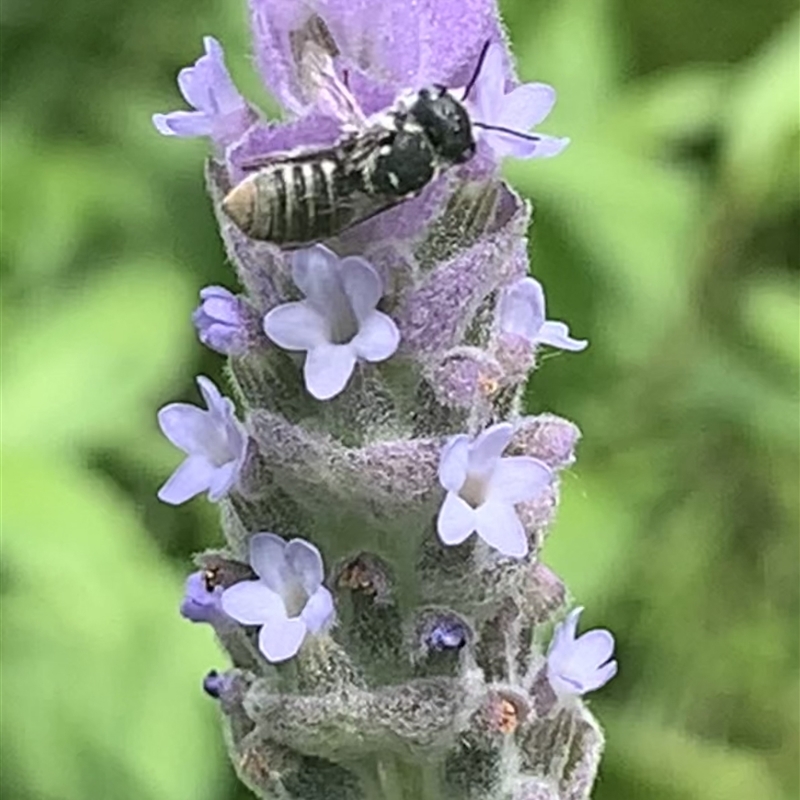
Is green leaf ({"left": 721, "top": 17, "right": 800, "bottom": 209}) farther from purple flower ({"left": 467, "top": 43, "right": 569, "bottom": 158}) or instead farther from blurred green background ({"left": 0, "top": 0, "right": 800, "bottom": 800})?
purple flower ({"left": 467, "top": 43, "right": 569, "bottom": 158})

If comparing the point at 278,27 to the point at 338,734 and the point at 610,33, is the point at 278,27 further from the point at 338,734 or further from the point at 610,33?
the point at 610,33

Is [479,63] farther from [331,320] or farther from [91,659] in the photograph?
[91,659]

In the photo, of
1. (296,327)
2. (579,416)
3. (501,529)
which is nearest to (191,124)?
(296,327)

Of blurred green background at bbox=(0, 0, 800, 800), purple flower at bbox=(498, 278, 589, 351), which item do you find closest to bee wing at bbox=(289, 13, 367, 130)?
purple flower at bbox=(498, 278, 589, 351)

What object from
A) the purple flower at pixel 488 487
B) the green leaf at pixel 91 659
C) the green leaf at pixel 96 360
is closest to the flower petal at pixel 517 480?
the purple flower at pixel 488 487

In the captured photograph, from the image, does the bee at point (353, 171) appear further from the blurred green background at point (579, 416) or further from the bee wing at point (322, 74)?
the blurred green background at point (579, 416)

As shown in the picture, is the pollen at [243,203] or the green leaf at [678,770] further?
the green leaf at [678,770]
